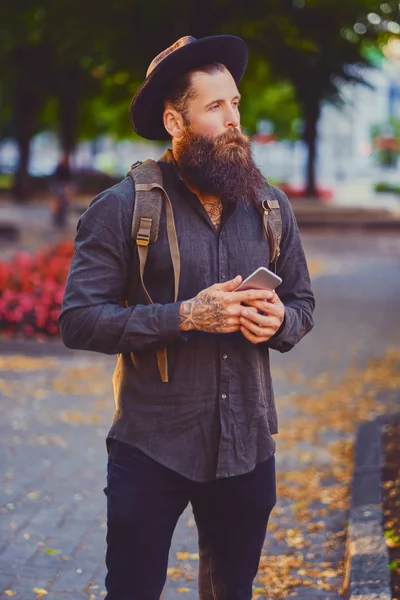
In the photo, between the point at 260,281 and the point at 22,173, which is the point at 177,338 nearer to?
the point at 260,281

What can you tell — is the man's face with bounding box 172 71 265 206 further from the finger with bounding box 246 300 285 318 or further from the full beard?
the finger with bounding box 246 300 285 318

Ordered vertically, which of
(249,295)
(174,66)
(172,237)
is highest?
(174,66)

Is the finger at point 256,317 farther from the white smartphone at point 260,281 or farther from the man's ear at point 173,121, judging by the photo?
the man's ear at point 173,121

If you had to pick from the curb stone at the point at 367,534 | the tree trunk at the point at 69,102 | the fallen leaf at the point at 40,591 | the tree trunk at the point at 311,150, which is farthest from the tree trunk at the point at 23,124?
the fallen leaf at the point at 40,591

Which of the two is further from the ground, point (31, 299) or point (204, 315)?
point (204, 315)

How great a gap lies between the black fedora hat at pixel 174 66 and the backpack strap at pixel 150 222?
215 millimetres

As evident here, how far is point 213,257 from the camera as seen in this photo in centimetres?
308

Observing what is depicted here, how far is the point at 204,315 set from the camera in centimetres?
292

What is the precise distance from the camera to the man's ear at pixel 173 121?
3.08m

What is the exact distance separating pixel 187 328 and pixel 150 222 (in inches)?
12.5

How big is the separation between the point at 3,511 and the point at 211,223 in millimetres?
3157

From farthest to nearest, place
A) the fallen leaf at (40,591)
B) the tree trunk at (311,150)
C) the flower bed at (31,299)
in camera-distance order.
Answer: the tree trunk at (311,150)
the flower bed at (31,299)
the fallen leaf at (40,591)

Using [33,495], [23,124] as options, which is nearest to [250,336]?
[33,495]

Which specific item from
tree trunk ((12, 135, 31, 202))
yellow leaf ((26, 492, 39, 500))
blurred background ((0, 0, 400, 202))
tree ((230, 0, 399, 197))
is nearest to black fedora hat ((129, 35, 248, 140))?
yellow leaf ((26, 492, 39, 500))
